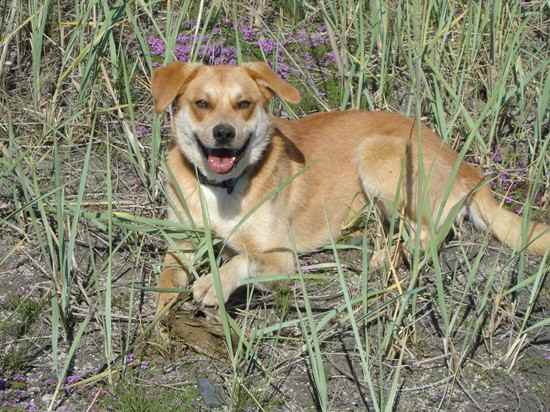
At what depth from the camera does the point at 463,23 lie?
5.11 meters

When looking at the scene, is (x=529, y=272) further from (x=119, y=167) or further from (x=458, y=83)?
(x=119, y=167)

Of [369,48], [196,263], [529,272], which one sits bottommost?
[529,272]

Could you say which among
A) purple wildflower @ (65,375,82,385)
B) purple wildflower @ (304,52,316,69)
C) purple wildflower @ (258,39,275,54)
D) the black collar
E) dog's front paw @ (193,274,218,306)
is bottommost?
purple wildflower @ (65,375,82,385)

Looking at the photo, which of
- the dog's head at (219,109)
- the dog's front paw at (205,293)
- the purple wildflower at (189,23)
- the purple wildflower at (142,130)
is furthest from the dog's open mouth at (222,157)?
the purple wildflower at (189,23)

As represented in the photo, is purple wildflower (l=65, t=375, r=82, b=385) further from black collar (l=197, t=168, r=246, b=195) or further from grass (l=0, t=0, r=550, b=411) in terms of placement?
black collar (l=197, t=168, r=246, b=195)

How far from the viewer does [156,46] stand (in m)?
5.66

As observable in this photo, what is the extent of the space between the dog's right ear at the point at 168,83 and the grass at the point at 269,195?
0.25 m

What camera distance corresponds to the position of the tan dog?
3990mm

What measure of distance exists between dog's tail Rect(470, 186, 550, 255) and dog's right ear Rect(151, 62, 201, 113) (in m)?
1.60

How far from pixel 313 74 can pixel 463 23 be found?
1085 mm

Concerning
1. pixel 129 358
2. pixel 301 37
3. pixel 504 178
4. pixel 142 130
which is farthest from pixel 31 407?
pixel 301 37

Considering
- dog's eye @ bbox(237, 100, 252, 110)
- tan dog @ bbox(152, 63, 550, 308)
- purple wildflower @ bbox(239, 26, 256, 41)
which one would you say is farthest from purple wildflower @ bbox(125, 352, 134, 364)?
purple wildflower @ bbox(239, 26, 256, 41)

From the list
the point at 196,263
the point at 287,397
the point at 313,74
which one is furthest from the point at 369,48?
the point at 287,397

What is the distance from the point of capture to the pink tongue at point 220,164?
4.01 meters
